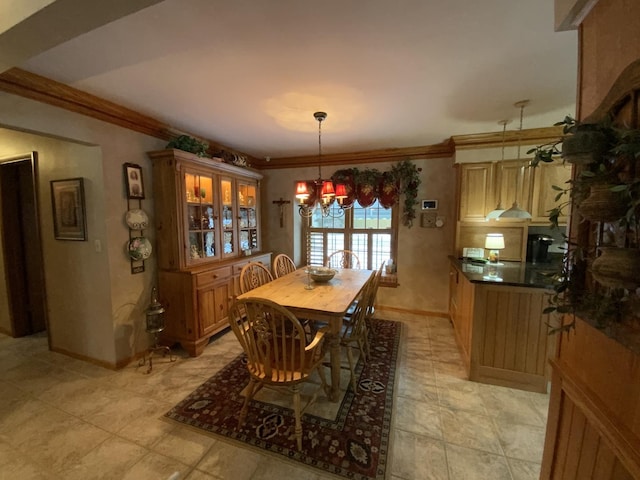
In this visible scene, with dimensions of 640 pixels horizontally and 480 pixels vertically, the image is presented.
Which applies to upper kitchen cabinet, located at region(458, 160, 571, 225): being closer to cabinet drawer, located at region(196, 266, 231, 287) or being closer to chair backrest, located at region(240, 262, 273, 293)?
chair backrest, located at region(240, 262, 273, 293)

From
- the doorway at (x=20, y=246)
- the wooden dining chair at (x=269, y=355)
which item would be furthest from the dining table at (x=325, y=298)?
the doorway at (x=20, y=246)

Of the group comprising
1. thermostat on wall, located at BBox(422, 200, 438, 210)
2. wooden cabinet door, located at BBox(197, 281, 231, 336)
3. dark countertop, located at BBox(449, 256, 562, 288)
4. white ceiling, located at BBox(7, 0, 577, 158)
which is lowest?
wooden cabinet door, located at BBox(197, 281, 231, 336)

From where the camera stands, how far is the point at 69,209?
249 centimetres

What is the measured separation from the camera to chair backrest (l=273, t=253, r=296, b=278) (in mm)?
3100

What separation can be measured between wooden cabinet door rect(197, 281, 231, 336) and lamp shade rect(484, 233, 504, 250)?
3.03m

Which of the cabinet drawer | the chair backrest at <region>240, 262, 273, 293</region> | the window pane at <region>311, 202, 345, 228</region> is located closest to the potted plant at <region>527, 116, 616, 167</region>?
the chair backrest at <region>240, 262, 273, 293</region>

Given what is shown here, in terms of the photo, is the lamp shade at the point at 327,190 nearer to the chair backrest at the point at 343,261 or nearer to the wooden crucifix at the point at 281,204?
the chair backrest at the point at 343,261

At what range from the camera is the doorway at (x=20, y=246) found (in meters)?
3.03

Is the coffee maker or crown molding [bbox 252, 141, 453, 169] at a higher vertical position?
crown molding [bbox 252, 141, 453, 169]

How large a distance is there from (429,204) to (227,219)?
9.21ft

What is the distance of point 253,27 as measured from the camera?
1347mm

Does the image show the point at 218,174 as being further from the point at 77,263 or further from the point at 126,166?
the point at 77,263

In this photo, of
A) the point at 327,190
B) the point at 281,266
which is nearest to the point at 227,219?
the point at 281,266

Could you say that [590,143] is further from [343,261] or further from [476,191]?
[343,261]
